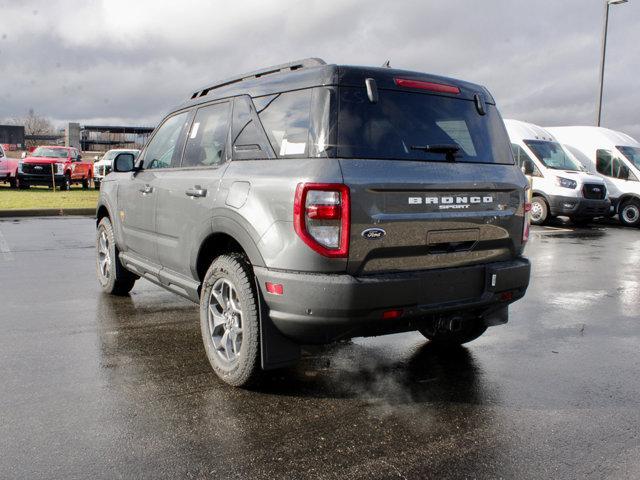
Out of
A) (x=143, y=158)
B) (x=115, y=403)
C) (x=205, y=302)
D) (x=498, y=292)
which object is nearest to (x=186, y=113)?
(x=143, y=158)

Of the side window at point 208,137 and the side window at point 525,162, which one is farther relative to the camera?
the side window at point 525,162

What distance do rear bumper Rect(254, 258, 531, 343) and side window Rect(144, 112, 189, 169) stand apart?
1976mm

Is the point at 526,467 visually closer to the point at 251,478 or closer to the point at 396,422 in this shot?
the point at 396,422

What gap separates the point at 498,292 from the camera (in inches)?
155

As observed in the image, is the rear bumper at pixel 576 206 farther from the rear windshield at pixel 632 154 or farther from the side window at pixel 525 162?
the rear windshield at pixel 632 154

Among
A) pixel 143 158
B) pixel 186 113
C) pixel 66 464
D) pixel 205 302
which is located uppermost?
pixel 186 113

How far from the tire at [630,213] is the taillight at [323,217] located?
629 inches

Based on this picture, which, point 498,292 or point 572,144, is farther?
point 572,144

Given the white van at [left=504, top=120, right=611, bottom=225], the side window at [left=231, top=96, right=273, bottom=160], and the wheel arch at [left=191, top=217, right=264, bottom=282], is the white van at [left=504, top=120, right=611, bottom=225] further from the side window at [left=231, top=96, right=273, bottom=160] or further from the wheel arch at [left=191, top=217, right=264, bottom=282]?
the wheel arch at [left=191, top=217, right=264, bottom=282]

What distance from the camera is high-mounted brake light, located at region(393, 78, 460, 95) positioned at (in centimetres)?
375

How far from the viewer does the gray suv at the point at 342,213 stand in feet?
11.0

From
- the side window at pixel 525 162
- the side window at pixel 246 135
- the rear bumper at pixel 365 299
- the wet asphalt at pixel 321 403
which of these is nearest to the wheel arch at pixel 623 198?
the side window at pixel 525 162

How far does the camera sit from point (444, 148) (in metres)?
3.79

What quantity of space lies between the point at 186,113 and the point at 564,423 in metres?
3.61
